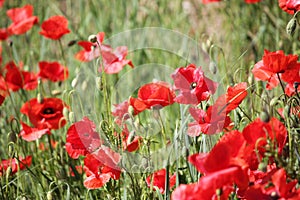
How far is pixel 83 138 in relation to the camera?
6.27 ft

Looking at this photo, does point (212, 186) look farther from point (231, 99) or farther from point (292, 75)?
point (292, 75)

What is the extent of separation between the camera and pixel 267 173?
1609 mm

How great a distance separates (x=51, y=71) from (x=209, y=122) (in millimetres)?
1162

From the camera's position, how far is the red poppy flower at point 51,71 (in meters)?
2.74

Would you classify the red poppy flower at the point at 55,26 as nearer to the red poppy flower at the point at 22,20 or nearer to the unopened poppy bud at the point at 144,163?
the red poppy flower at the point at 22,20

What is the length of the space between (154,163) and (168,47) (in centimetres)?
139

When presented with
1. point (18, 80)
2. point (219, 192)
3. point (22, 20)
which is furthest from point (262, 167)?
point (22, 20)

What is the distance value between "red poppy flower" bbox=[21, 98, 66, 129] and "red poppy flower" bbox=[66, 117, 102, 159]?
0.31m

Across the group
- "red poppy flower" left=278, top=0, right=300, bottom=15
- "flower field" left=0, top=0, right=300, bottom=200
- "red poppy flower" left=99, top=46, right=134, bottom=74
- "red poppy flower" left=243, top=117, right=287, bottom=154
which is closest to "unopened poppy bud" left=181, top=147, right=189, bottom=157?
"flower field" left=0, top=0, right=300, bottom=200

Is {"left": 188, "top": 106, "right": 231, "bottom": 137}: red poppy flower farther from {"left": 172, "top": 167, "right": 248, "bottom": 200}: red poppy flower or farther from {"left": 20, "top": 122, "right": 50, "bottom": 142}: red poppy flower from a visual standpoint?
{"left": 20, "top": 122, "right": 50, "bottom": 142}: red poppy flower

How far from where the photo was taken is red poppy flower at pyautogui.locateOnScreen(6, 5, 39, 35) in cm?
290

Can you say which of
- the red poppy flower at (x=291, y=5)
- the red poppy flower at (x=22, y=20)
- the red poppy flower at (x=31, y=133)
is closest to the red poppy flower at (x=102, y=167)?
the red poppy flower at (x=31, y=133)

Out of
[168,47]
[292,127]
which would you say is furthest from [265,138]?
[168,47]

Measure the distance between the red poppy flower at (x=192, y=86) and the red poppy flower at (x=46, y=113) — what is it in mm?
529
